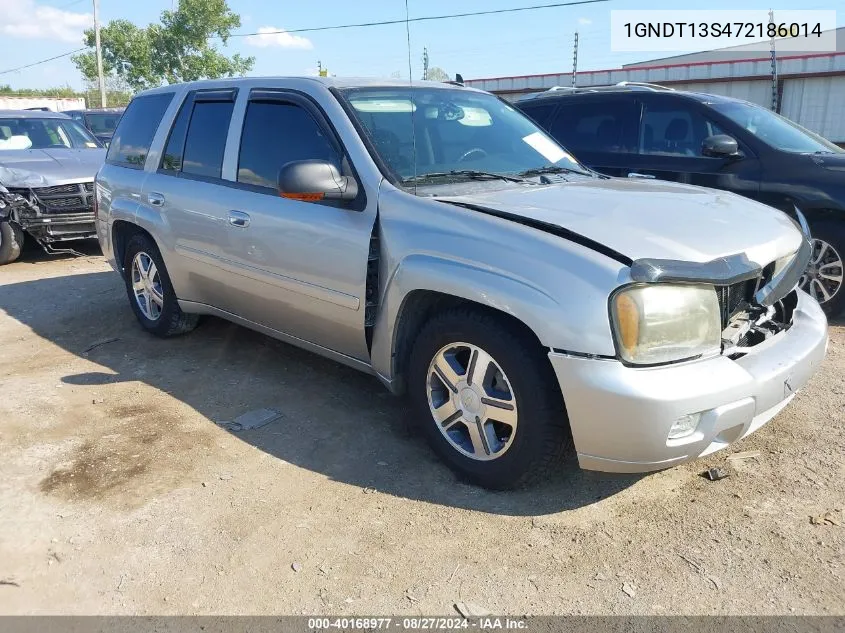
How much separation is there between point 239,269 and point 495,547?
7.56 feet

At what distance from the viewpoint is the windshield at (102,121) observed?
1694 cm

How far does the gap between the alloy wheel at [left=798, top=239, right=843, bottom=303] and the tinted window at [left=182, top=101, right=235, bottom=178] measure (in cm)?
441

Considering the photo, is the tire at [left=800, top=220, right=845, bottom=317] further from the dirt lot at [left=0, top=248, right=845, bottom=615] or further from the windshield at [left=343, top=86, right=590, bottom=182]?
the windshield at [left=343, top=86, right=590, bottom=182]

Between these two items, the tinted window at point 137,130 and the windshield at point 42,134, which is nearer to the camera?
the tinted window at point 137,130

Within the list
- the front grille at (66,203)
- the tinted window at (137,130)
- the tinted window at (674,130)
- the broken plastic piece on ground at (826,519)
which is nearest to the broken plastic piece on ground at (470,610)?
the broken plastic piece on ground at (826,519)

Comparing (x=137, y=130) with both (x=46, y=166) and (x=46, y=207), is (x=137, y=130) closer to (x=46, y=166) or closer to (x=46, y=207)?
(x=46, y=207)

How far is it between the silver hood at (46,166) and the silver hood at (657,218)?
6.98 metres

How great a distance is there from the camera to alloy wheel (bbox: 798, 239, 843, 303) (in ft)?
17.8

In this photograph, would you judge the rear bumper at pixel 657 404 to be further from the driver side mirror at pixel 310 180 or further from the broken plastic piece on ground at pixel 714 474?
the driver side mirror at pixel 310 180

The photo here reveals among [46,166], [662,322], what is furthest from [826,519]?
[46,166]

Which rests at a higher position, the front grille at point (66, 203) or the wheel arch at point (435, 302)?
the wheel arch at point (435, 302)

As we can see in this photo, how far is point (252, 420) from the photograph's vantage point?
3922 millimetres

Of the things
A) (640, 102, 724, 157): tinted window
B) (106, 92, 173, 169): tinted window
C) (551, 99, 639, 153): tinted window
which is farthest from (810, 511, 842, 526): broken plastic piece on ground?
(106, 92, 173, 169): tinted window

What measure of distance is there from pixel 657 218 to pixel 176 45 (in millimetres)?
36774
